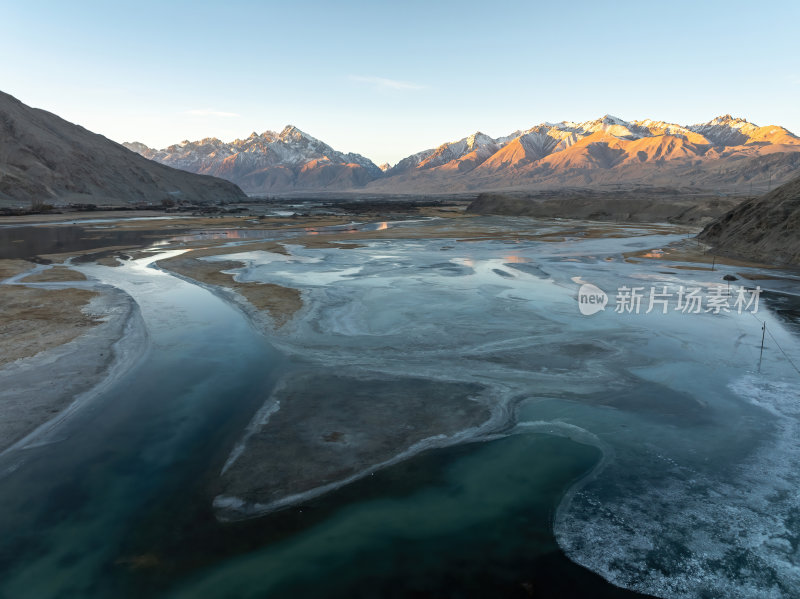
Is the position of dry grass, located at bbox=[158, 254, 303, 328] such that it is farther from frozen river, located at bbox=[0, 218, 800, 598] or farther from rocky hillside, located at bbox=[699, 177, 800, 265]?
rocky hillside, located at bbox=[699, 177, 800, 265]

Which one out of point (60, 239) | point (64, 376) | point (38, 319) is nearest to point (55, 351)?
point (64, 376)

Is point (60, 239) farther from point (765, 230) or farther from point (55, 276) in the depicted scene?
point (765, 230)

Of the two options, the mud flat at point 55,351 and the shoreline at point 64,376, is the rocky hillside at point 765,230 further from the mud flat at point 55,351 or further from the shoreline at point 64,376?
the mud flat at point 55,351

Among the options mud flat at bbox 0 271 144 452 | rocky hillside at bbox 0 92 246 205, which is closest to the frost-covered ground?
mud flat at bbox 0 271 144 452

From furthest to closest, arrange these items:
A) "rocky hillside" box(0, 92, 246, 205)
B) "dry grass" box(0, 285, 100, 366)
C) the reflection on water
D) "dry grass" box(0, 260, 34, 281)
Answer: "rocky hillside" box(0, 92, 246, 205)
the reflection on water
"dry grass" box(0, 260, 34, 281)
"dry grass" box(0, 285, 100, 366)

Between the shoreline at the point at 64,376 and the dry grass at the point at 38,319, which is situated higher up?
the dry grass at the point at 38,319

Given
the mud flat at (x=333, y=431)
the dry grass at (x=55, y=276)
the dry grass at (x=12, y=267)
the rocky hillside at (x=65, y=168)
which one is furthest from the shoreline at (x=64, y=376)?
the rocky hillside at (x=65, y=168)
